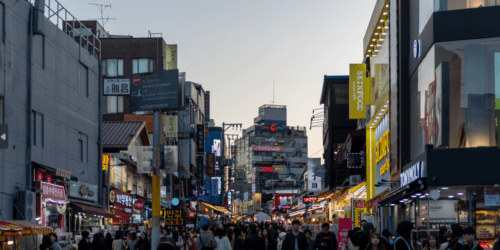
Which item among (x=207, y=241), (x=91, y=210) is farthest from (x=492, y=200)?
(x=91, y=210)

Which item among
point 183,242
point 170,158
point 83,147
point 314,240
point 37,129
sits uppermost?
point 37,129

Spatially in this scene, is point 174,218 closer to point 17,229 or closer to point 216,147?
point 17,229

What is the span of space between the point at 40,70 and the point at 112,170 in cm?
1451

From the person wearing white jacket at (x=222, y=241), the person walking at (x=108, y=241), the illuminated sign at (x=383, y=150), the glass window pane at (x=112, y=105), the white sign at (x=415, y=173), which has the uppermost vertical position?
the glass window pane at (x=112, y=105)

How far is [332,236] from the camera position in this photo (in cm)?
1741

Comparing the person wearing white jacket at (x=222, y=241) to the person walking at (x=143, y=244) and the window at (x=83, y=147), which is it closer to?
the person walking at (x=143, y=244)

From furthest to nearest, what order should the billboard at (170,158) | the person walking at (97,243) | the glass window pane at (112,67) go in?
the glass window pane at (112,67) → the person walking at (97,243) → the billboard at (170,158)

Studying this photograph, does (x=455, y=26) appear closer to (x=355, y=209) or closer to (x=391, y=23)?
(x=391, y=23)

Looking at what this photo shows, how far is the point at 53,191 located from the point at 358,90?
19.3 m

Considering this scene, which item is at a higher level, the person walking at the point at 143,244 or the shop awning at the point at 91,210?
the shop awning at the point at 91,210

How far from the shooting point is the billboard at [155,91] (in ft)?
56.0

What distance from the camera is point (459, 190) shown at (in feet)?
70.5

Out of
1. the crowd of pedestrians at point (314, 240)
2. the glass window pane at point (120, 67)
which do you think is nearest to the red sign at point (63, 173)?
the crowd of pedestrians at point (314, 240)

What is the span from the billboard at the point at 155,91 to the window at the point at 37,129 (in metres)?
10.5
